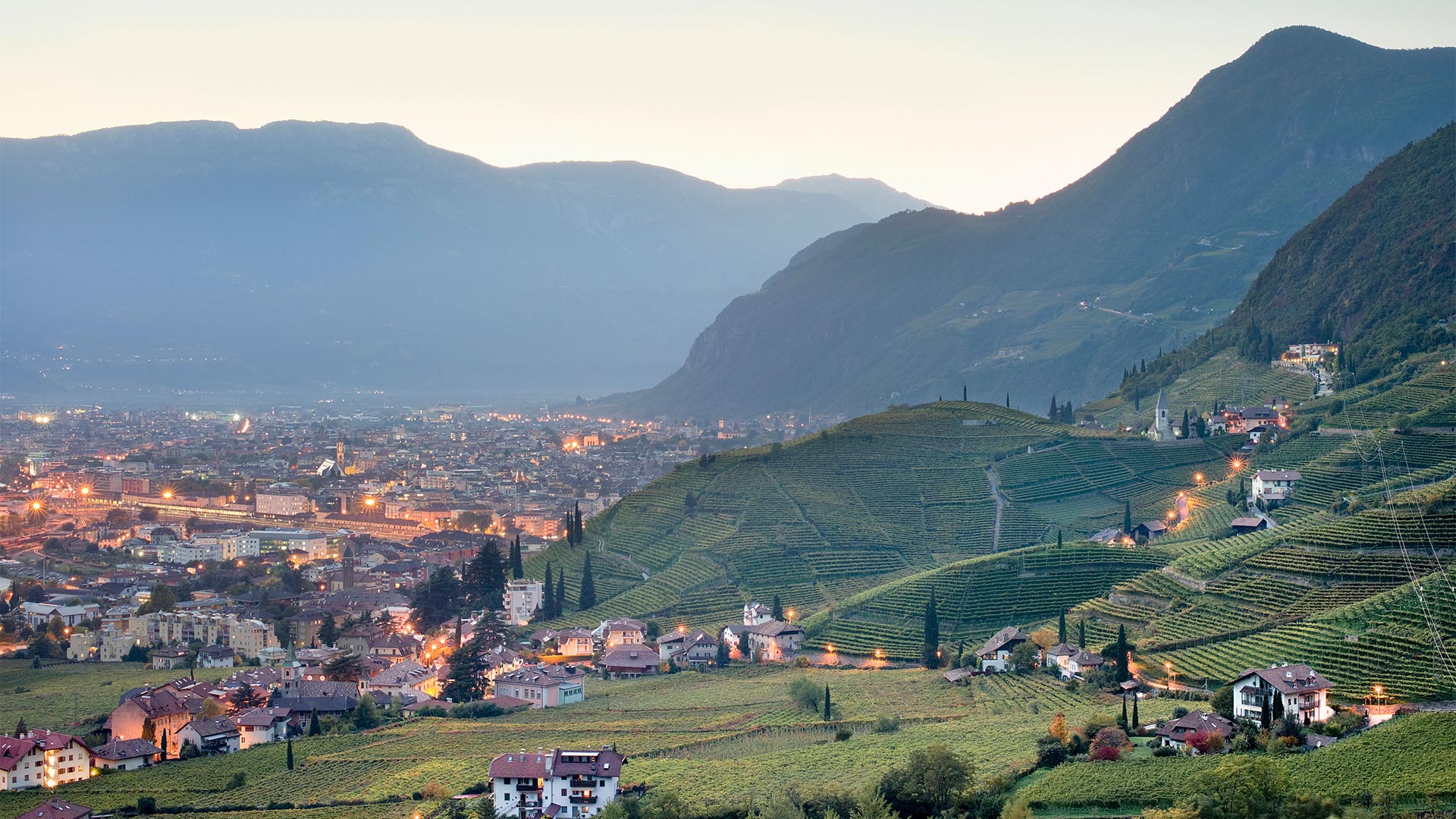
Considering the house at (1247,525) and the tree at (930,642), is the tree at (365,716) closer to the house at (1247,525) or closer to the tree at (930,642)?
the tree at (930,642)

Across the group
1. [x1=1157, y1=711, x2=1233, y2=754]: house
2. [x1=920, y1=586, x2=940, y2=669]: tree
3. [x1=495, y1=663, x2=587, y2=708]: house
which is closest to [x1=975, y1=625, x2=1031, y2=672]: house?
[x1=920, y1=586, x2=940, y2=669]: tree

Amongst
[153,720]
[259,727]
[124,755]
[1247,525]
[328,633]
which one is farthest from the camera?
[328,633]

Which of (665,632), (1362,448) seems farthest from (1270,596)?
(665,632)

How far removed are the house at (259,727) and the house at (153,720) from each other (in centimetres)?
188

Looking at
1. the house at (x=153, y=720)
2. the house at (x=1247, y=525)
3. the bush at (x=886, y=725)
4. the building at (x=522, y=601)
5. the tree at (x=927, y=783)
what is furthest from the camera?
the building at (x=522, y=601)

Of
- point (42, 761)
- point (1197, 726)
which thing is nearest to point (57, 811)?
point (42, 761)

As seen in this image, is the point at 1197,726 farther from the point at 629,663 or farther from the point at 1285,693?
the point at 629,663

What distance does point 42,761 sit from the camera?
5506 cm

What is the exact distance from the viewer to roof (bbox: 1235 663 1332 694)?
4478cm

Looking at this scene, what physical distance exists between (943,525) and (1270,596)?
35.8 meters

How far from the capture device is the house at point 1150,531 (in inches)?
3275

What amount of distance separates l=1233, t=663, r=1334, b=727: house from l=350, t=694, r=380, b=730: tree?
104 ft

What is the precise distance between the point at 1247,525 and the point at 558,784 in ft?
127

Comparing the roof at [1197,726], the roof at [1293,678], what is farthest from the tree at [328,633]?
the roof at [1293,678]
